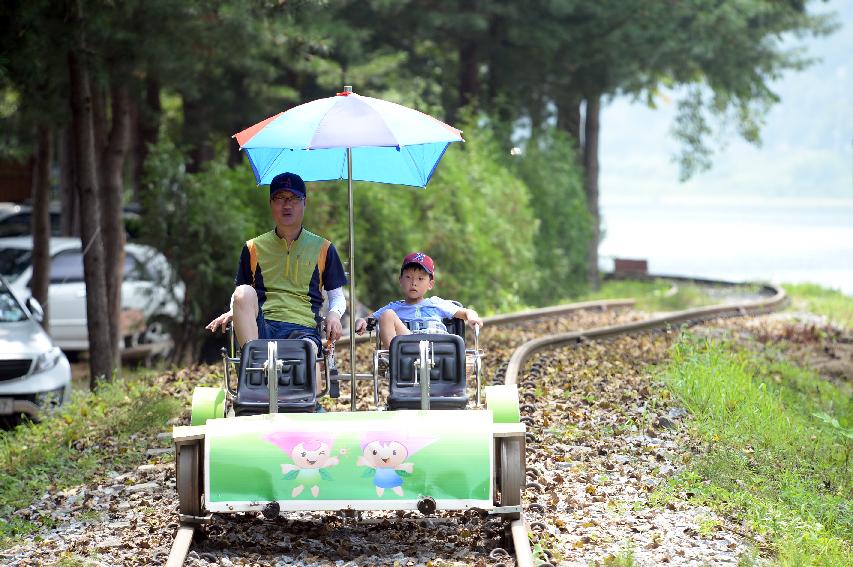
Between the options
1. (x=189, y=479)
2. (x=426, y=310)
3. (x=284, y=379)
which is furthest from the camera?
(x=426, y=310)

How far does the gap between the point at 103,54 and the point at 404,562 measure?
948cm

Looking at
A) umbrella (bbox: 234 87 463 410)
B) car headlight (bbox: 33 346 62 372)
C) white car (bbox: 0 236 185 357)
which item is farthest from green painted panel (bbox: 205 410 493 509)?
white car (bbox: 0 236 185 357)

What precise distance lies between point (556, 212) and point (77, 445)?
24024 mm

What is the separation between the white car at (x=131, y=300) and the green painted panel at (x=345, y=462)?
12.0 metres

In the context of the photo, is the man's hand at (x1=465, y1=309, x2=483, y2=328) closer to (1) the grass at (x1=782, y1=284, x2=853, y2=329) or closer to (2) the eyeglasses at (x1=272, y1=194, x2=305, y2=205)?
(2) the eyeglasses at (x1=272, y1=194, x2=305, y2=205)

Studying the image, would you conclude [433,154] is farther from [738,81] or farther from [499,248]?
[738,81]

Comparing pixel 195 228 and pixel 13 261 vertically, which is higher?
pixel 195 228

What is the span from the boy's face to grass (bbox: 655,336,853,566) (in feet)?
6.13

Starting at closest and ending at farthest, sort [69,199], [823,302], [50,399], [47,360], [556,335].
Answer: [50,399] → [47,360] → [556,335] → [69,199] → [823,302]

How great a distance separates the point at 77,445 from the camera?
10.2m

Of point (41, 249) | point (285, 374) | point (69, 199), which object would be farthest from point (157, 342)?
point (285, 374)

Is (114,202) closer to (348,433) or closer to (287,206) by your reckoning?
(287,206)

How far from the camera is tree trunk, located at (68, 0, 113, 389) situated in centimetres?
1422

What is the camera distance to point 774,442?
988cm
